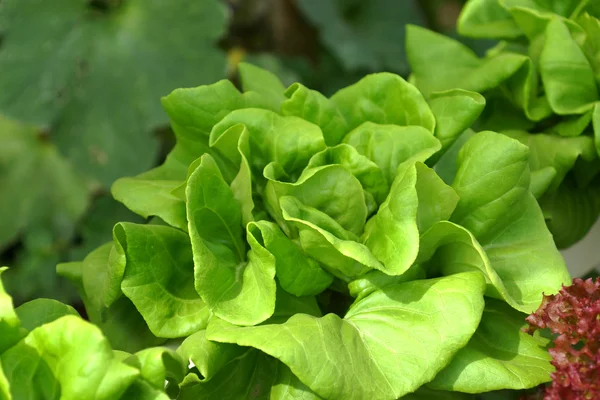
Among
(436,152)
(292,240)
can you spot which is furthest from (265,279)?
(436,152)

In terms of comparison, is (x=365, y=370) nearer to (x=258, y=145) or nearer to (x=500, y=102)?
(x=258, y=145)

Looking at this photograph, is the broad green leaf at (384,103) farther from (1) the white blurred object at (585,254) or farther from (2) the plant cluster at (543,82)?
(1) the white blurred object at (585,254)

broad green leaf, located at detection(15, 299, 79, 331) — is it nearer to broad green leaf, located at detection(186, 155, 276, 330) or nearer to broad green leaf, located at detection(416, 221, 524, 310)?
broad green leaf, located at detection(186, 155, 276, 330)

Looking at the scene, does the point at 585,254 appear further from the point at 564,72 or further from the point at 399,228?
the point at 399,228

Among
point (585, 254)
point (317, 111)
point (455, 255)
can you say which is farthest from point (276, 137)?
point (585, 254)

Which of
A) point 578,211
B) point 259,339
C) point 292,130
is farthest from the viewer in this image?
point 578,211

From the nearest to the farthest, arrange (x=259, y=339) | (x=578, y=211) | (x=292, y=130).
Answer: (x=259, y=339), (x=292, y=130), (x=578, y=211)
